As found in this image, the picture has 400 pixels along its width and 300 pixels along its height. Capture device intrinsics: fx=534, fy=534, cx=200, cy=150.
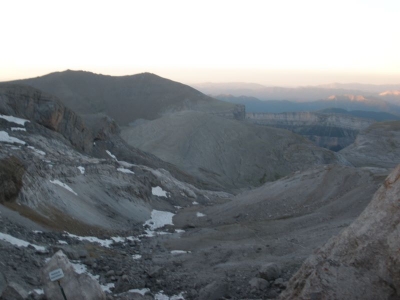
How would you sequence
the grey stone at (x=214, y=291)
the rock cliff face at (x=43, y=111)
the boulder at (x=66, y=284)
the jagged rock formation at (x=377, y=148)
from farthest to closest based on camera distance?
the jagged rock formation at (x=377, y=148), the rock cliff face at (x=43, y=111), the grey stone at (x=214, y=291), the boulder at (x=66, y=284)

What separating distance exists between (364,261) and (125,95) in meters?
129

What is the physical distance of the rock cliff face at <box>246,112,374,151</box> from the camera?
14612cm

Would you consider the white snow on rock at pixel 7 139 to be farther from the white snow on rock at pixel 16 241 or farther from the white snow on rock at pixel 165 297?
the white snow on rock at pixel 165 297

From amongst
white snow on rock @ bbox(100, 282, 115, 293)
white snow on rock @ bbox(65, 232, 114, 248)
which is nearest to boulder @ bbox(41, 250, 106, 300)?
white snow on rock @ bbox(100, 282, 115, 293)

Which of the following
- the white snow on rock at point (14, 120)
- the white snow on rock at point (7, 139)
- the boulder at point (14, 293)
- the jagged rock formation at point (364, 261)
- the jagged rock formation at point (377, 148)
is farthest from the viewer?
the jagged rock formation at point (377, 148)

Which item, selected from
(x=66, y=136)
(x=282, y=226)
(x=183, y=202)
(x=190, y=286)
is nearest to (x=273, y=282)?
(x=190, y=286)

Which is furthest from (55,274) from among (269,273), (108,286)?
(269,273)

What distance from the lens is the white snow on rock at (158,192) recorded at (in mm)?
42347

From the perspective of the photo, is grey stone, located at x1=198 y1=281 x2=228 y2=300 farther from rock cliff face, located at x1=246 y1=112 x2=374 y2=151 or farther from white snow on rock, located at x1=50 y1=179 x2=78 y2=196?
rock cliff face, located at x1=246 y1=112 x2=374 y2=151

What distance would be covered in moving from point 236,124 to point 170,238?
71.9 meters

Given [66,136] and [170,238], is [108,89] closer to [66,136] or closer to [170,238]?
[66,136]

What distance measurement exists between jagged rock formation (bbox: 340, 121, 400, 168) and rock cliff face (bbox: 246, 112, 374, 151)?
3443 cm

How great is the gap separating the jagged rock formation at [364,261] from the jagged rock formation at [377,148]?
82.3 meters

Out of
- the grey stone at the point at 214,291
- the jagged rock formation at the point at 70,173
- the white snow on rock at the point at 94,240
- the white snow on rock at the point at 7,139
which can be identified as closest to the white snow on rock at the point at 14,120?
the jagged rock formation at the point at 70,173
